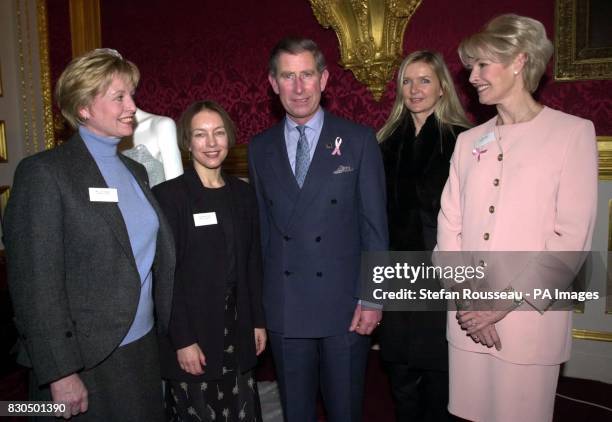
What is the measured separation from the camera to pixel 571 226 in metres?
1.80

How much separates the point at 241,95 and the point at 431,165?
2.57 meters

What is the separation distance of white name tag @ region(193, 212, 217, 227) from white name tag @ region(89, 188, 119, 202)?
373mm

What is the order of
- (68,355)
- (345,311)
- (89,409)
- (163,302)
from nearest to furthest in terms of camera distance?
(68,355) → (89,409) → (163,302) → (345,311)

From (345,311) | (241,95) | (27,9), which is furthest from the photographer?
(27,9)

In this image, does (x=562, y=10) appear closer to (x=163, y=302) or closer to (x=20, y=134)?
(x=163, y=302)

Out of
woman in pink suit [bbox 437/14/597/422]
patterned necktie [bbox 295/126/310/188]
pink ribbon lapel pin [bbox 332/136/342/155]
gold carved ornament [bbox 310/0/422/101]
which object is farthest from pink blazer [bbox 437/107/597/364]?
gold carved ornament [bbox 310/0/422/101]

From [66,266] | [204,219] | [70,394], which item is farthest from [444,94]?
[70,394]

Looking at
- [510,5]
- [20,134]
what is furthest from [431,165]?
[20,134]

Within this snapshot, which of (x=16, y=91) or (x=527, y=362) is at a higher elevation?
(x=16, y=91)

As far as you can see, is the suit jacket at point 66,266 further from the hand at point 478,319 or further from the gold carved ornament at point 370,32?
the gold carved ornament at point 370,32

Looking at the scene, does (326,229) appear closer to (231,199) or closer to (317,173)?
(317,173)

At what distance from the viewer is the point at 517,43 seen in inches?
73.7

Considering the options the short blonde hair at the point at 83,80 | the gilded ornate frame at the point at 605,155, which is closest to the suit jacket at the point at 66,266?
the short blonde hair at the point at 83,80

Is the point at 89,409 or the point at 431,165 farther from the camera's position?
the point at 431,165
